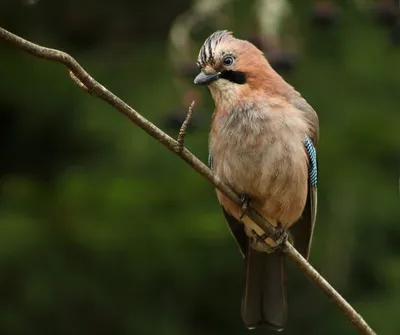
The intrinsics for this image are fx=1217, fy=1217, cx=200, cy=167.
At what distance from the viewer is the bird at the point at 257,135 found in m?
5.57

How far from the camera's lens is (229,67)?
5.59 meters

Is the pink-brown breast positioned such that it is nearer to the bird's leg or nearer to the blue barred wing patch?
the blue barred wing patch

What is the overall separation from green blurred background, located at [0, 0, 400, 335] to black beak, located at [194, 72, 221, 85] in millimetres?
2332

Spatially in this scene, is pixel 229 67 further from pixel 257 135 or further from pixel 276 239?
pixel 276 239

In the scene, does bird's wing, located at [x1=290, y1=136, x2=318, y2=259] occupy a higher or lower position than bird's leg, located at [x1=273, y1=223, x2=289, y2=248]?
higher

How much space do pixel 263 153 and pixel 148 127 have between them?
1.14 metres

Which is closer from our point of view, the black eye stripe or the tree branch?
the tree branch

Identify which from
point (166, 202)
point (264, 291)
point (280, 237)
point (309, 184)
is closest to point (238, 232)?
point (264, 291)

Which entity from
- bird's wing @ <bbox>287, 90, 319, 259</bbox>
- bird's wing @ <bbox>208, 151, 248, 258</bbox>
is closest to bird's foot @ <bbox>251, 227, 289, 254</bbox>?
bird's wing @ <bbox>208, 151, 248, 258</bbox>

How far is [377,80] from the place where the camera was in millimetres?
9461

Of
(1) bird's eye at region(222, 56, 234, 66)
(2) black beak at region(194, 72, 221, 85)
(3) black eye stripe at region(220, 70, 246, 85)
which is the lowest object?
(2) black beak at region(194, 72, 221, 85)

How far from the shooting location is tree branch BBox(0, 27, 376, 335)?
14.1ft

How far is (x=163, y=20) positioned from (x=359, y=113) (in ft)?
7.61

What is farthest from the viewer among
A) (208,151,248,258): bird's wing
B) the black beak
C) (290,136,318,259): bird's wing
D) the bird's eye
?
(208,151,248,258): bird's wing
